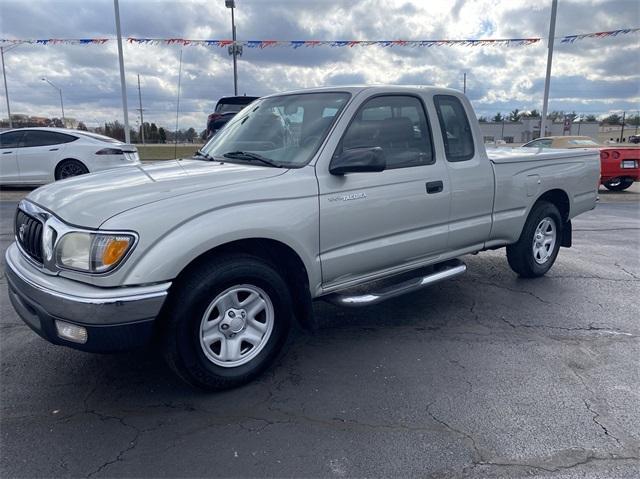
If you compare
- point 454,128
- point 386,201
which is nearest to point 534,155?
point 454,128

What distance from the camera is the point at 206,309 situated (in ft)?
9.78

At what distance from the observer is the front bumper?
8.64ft

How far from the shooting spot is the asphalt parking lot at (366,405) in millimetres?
2551

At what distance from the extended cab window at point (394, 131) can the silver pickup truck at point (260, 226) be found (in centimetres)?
1

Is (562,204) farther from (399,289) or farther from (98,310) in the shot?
(98,310)

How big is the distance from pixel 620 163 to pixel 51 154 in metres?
14.3

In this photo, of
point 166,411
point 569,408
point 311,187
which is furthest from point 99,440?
point 569,408

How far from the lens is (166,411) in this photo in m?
2.99

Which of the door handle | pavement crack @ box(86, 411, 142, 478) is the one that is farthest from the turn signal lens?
the door handle

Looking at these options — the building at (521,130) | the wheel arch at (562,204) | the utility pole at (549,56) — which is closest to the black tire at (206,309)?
the wheel arch at (562,204)

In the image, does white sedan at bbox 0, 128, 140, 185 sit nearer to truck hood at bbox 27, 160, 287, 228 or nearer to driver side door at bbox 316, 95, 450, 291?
truck hood at bbox 27, 160, 287, 228

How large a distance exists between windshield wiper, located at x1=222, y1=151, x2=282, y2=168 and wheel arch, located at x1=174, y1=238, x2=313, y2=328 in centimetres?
59

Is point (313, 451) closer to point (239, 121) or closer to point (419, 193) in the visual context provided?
point (419, 193)

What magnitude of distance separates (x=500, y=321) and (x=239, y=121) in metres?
2.91
